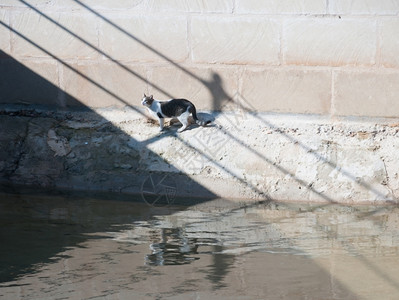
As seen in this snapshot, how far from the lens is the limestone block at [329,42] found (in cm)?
698

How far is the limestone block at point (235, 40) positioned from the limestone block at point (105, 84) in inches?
23.9

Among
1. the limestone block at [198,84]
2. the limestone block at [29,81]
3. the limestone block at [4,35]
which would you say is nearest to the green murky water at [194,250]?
the limestone block at [198,84]

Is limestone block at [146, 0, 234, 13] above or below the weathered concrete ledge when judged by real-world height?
above

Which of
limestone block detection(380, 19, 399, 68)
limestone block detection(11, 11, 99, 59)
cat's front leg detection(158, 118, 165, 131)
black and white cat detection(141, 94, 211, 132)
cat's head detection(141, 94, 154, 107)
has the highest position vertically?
limestone block detection(11, 11, 99, 59)

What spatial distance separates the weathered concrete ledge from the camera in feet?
22.9

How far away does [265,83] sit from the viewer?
7.22 m

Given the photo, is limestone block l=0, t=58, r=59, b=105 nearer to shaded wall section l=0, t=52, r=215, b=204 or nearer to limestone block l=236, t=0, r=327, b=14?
shaded wall section l=0, t=52, r=215, b=204

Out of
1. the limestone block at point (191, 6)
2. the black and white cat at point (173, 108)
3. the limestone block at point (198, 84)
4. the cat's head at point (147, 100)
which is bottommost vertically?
the black and white cat at point (173, 108)

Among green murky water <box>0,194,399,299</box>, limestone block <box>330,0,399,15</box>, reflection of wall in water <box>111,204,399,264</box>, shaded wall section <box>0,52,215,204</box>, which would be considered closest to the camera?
green murky water <box>0,194,399,299</box>

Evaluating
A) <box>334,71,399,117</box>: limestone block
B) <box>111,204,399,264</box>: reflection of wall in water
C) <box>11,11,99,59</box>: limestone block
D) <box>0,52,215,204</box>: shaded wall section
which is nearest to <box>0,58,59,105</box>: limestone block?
<box>0,52,215,204</box>: shaded wall section

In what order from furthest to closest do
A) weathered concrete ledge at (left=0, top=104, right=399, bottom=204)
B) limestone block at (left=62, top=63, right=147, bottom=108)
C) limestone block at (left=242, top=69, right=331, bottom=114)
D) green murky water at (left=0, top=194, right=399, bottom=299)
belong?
1. limestone block at (left=62, top=63, right=147, bottom=108)
2. limestone block at (left=242, top=69, right=331, bottom=114)
3. weathered concrete ledge at (left=0, top=104, right=399, bottom=204)
4. green murky water at (left=0, top=194, right=399, bottom=299)

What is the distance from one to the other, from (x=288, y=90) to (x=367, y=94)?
0.68m

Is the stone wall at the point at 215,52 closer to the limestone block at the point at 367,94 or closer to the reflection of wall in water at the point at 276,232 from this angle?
the limestone block at the point at 367,94

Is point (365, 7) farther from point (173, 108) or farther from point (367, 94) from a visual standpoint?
point (173, 108)
